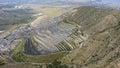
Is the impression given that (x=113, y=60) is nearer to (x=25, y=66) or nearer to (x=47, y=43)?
(x=25, y=66)

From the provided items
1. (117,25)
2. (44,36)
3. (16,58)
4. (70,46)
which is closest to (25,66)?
(16,58)

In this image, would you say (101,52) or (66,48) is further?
(66,48)

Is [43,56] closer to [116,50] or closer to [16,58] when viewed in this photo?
[16,58]

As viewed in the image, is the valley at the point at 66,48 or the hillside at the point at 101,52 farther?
the valley at the point at 66,48

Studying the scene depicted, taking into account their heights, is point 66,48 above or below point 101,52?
below

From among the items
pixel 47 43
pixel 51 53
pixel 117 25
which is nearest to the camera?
pixel 117 25

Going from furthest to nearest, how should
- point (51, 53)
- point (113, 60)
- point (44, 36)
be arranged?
1. point (44, 36)
2. point (51, 53)
3. point (113, 60)

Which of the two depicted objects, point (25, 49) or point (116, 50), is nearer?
A: point (116, 50)

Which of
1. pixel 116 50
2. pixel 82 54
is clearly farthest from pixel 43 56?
pixel 116 50

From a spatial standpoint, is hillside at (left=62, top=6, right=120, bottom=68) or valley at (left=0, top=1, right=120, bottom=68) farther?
valley at (left=0, top=1, right=120, bottom=68)

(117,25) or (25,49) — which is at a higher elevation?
(117,25)
